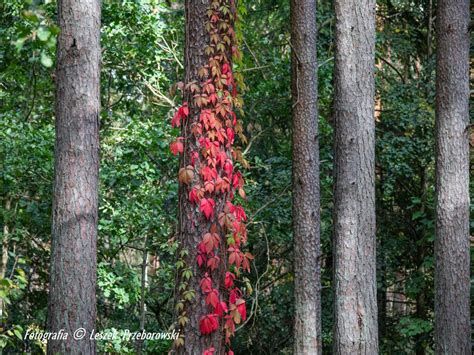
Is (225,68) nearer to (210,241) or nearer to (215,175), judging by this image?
(215,175)

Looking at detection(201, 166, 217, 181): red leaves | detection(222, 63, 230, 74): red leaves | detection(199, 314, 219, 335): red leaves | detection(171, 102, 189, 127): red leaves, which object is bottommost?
detection(199, 314, 219, 335): red leaves

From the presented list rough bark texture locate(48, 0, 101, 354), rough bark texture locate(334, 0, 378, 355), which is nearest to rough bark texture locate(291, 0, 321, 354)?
rough bark texture locate(334, 0, 378, 355)

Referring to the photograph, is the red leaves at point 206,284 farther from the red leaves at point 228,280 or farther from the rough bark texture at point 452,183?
the rough bark texture at point 452,183

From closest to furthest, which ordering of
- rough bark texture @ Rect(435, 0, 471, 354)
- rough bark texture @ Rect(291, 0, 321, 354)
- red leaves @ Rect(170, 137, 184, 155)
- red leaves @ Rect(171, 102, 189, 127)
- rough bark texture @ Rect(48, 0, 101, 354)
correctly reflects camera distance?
rough bark texture @ Rect(48, 0, 101, 354), red leaves @ Rect(170, 137, 184, 155), red leaves @ Rect(171, 102, 189, 127), rough bark texture @ Rect(291, 0, 321, 354), rough bark texture @ Rect(435, 0, 471, 354)

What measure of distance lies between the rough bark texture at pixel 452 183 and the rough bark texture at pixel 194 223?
10.4 ft

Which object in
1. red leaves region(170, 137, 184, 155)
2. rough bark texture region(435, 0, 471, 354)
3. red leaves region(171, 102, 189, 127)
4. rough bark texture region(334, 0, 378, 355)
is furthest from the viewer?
rough bark texture region(435, 0, 471, 354)

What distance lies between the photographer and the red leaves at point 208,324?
4.93 m

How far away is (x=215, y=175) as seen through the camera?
5082 mm

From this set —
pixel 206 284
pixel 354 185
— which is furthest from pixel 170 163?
pixel 206 284

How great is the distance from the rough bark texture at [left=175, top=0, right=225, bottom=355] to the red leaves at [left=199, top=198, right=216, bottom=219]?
0.05 m

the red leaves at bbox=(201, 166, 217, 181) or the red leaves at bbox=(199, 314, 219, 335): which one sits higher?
the red leaves at bbox=(201, 166, 217, 181)

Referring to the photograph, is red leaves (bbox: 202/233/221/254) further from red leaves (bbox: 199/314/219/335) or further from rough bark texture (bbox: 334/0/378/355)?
rough bark texture (bbox: 334/0/378/355)

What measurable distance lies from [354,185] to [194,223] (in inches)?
65.6

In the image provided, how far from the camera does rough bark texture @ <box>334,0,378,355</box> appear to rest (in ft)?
19.1
